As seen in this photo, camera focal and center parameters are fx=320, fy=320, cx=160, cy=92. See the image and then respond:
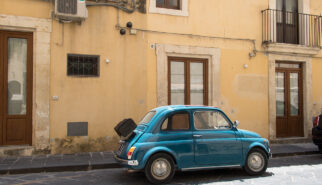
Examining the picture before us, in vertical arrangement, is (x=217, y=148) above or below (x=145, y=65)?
below

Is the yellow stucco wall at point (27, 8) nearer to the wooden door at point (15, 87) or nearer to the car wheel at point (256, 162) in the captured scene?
the wooden door at point (15, 87)

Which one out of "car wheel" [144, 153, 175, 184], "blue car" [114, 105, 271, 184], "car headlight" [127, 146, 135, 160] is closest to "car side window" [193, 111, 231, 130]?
"blue car" [114, 105, 271, 184]

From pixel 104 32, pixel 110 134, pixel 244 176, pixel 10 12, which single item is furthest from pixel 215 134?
pixel 10 12

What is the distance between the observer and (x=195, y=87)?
1097 centimetres

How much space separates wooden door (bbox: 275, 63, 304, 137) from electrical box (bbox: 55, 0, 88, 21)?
7513 millimetres

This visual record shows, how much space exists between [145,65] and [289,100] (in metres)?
5.97

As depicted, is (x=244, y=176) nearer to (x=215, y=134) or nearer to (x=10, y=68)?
(x=215, y=134)

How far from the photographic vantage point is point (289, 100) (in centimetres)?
1230

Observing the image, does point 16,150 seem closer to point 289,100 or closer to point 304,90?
point 289,100

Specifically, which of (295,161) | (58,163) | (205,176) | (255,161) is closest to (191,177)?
(205,176)

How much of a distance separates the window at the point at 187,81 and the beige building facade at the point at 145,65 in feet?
0.11

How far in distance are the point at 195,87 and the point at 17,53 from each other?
5.64 metres

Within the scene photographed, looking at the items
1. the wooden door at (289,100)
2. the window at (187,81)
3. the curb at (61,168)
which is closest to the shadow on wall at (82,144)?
the curb at (61,168)

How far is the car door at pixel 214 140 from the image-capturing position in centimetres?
647
